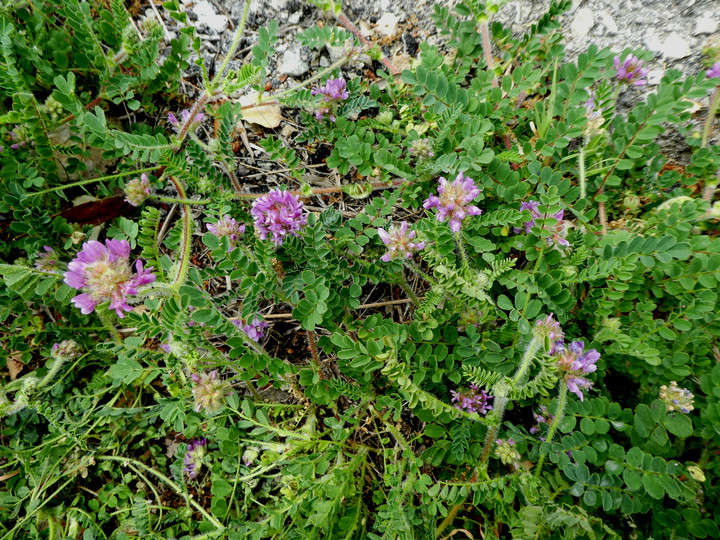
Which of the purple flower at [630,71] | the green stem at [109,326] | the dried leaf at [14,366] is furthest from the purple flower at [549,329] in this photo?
the dried leaf at [14,366]

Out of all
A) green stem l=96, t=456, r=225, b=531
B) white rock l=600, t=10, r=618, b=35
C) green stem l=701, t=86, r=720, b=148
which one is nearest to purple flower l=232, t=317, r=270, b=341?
green stem l=96, t=456, r=225, b=531

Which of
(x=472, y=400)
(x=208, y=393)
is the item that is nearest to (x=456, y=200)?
(x=472, y=400)

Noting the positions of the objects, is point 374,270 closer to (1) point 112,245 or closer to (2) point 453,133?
(2) point 453,133

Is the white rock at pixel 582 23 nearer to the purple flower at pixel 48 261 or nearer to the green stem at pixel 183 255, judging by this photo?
the green stem at pixel 183 255

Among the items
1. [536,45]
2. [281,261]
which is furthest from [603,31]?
[281,261]

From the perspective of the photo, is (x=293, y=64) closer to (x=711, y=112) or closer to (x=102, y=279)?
(x=102, y=279)

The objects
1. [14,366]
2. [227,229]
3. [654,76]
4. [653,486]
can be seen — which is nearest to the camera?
[653,486]

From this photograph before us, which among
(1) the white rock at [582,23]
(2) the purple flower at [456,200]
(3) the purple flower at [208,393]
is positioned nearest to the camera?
(2) the purple flower at [456,200]
